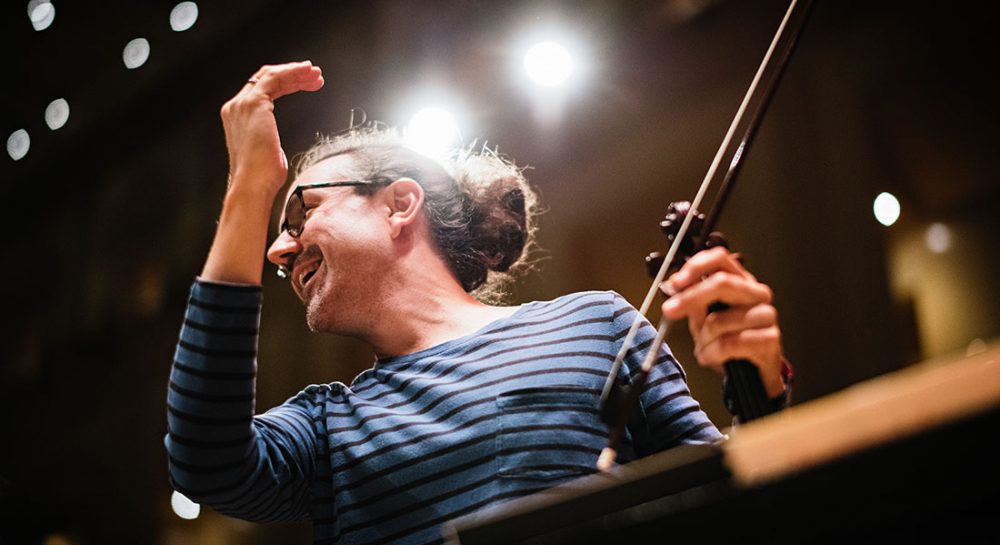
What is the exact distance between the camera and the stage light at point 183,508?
367cm

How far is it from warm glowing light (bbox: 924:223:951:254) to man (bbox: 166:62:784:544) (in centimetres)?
111

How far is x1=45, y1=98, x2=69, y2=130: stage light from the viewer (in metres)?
3.52

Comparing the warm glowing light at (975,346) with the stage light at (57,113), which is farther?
the stage light at (57,113)

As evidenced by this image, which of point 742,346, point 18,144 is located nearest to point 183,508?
point 18,144

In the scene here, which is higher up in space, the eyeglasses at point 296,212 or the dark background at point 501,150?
the dark background at point 501,150

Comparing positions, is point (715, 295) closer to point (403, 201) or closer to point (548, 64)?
point (403, 201)

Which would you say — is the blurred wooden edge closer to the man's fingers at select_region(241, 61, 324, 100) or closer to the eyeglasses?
the man's fingers at select_region(241, 61, 324, 100)

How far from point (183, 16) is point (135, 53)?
33cm

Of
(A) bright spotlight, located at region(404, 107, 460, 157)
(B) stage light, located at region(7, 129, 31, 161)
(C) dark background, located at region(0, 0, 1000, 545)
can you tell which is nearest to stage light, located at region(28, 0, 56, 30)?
(C) dark background, located at region(0, 0, 1000, 545)

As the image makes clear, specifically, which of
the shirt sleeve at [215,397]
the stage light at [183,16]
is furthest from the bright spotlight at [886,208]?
the stage light at [183,16]

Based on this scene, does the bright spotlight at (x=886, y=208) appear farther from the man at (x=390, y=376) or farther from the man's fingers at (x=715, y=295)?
the man's fingers at (x=715, y=295)

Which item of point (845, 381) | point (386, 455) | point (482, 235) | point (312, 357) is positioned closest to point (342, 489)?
point (386, 455)

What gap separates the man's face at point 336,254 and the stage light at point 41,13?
204 centimetres

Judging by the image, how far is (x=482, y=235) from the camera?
5.46 ft
